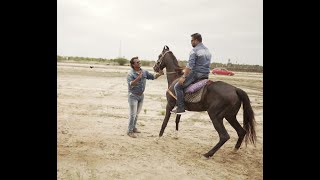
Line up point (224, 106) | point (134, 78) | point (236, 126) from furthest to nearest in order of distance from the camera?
point (134, 78), point (236, 126), point (224, 106)

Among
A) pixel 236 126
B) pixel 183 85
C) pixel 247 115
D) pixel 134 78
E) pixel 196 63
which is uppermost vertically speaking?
pixel 196 63

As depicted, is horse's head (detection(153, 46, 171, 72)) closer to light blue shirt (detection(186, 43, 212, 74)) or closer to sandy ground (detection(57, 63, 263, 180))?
light blue shirt (detection(186, 43, 212, 74))

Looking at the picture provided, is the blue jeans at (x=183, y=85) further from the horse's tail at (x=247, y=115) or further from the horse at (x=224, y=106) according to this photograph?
the horse's tail at (x=247, y=115)

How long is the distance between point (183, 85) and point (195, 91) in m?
0.41

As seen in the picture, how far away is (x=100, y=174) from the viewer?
18.8 feet

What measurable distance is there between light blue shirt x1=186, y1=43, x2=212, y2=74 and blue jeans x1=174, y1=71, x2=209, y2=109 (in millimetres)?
106

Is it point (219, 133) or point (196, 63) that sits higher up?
point (196, 63)

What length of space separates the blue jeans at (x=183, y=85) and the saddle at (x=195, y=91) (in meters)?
0.08

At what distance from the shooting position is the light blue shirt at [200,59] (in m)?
7.33

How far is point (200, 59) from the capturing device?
7.38 metres

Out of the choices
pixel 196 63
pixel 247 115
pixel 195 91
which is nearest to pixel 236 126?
pixel 247 115

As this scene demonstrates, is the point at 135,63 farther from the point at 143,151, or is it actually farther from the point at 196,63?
the point at 143,151

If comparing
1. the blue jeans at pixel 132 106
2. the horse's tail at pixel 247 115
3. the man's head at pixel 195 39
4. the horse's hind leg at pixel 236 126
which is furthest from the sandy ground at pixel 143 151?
the man's head at pixel 195 39
